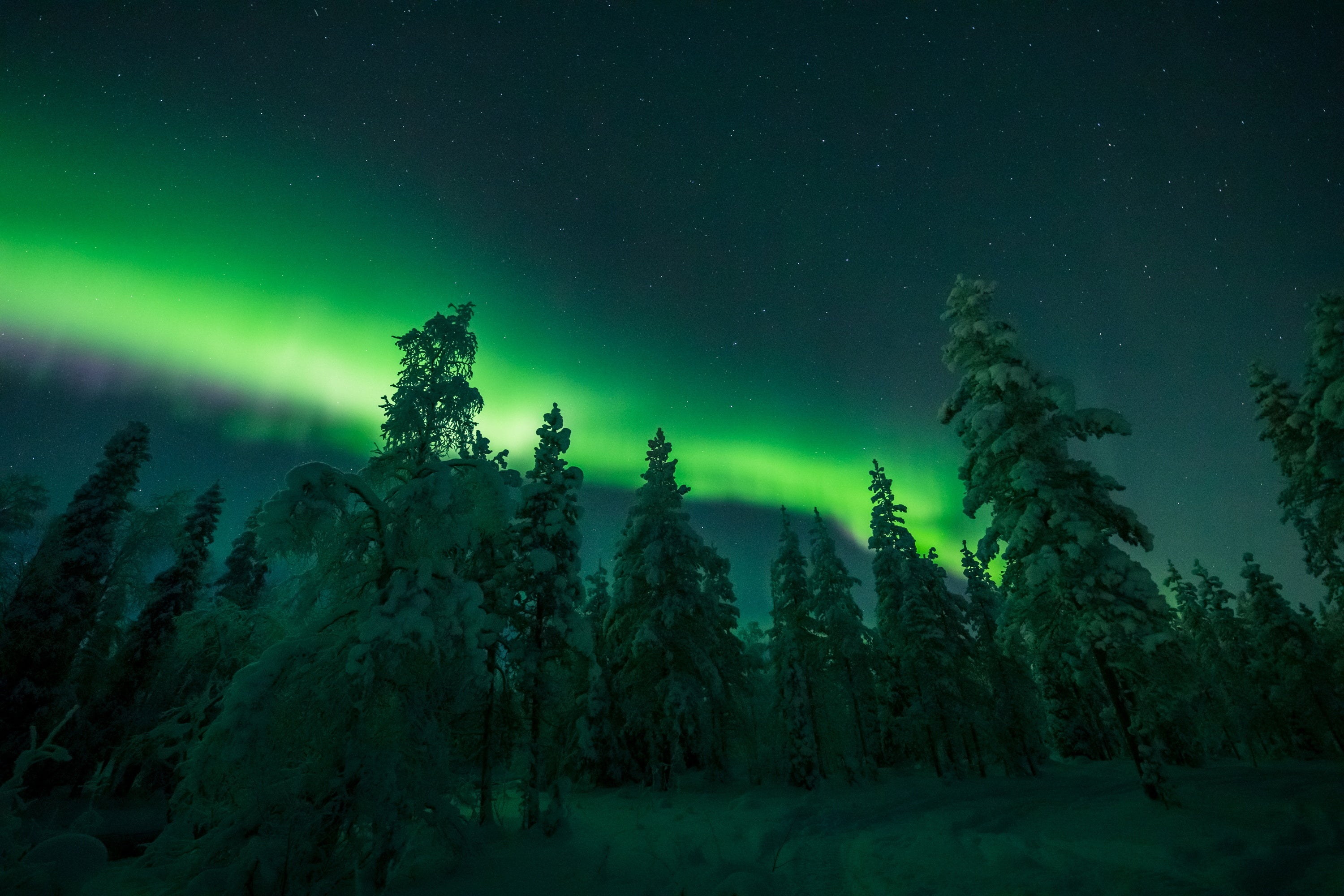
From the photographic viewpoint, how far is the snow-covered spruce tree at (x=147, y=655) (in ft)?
Answer: 84.1

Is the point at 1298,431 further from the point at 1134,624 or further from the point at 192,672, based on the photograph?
the point at 192,672

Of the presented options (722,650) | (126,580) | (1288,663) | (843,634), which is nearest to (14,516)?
(126,580)

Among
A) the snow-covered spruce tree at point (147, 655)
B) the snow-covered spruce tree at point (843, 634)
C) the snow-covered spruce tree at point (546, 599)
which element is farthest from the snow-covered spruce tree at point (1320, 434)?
the snow-covered spruce tree at point (147, 655)

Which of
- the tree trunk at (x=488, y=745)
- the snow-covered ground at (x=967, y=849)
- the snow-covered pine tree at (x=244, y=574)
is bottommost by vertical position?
the snow-covered ground at (x=967, y=849)

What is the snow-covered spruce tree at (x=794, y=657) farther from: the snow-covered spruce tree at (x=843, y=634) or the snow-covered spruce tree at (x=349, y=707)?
the snow-covered spruce tree at (x=349, y=707)

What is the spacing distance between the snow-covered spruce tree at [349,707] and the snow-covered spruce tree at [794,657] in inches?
651

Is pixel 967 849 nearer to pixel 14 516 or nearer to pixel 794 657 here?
pixel 794 657

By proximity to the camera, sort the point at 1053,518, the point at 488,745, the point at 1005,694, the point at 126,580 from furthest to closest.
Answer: the point at 1005,694 < the point at 126,580 < the point at 488,745 < the point at 1053,518

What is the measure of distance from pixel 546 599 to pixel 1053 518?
1501 cm

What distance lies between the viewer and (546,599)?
18562 mm

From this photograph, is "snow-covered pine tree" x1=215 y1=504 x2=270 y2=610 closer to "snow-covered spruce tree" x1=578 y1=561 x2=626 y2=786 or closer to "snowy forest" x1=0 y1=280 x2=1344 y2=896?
"snowy forest" x1=0 y1=280 x2=1344 y2=896

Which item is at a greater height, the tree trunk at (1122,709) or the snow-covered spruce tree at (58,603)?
the snow-covered spruce tree at (58,603)

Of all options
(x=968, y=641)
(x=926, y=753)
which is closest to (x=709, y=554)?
(x=968, y=641)

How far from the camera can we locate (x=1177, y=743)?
32.5m
